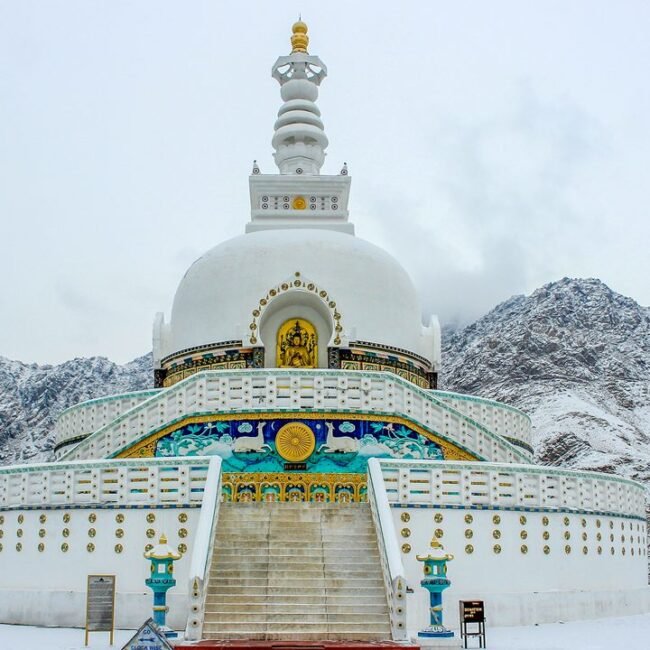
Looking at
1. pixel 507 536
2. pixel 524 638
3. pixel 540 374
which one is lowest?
pixel 524 638

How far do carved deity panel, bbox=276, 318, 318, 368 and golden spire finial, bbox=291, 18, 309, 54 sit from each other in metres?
10.4

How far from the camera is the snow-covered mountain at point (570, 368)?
40.4m

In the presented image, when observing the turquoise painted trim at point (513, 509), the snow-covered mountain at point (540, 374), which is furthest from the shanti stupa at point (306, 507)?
the snow-covered mountain at point (540, 374)

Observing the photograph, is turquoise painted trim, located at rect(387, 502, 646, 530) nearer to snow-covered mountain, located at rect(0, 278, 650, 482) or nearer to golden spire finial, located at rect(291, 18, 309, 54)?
golden spire finial, located at rect(291, 18, 309, 54)

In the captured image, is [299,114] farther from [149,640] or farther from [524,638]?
[149,640]

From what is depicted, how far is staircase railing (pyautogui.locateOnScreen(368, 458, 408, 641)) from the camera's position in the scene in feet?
36.0

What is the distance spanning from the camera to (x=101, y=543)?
1360 centimetres

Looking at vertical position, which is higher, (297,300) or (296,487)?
(297,300)

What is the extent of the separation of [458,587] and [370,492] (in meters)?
1.80

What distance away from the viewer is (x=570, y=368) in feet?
175

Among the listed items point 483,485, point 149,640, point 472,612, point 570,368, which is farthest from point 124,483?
point 570,368

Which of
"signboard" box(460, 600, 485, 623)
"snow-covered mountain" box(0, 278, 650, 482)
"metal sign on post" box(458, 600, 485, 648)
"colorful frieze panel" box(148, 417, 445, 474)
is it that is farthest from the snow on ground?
"snow-covered mountain" box(0, 278, 650, 482)

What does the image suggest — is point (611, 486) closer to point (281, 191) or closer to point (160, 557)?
point (160, 557)

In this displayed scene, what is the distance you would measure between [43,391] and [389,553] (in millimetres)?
47018
